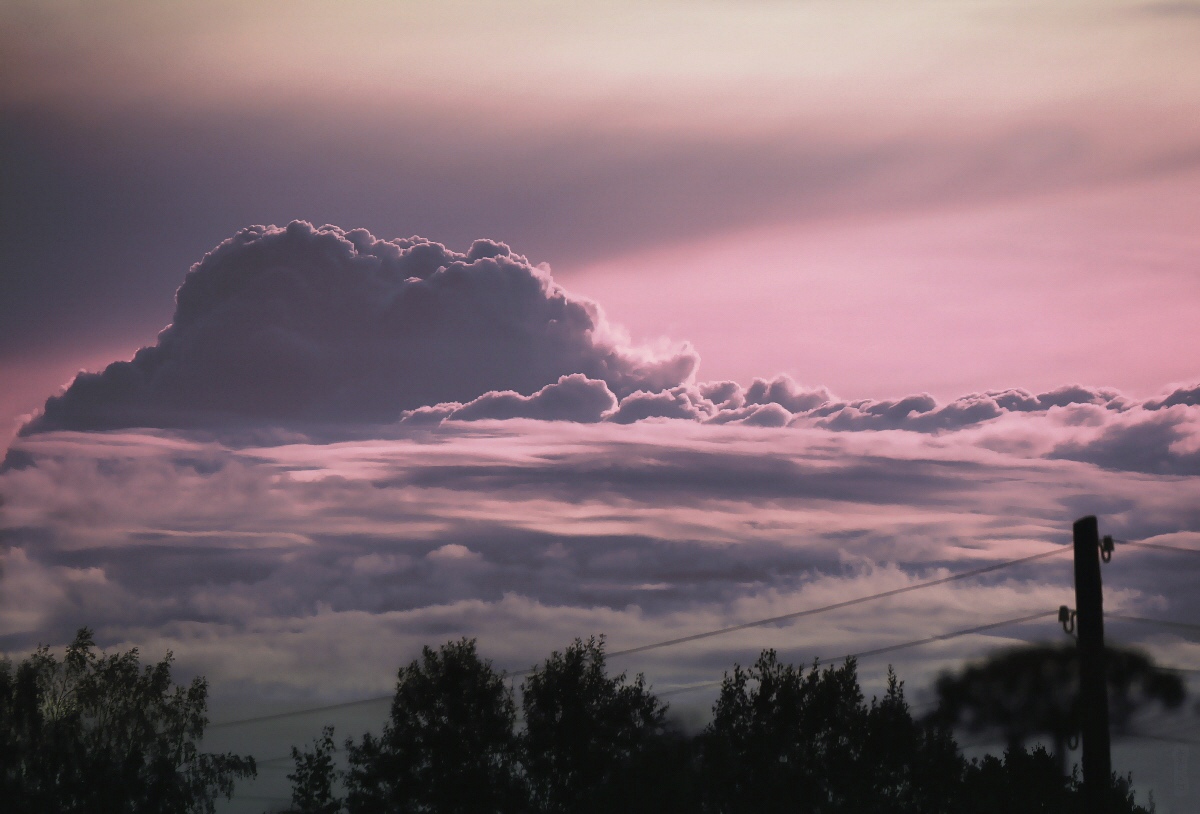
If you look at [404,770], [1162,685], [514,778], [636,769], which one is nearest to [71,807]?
[404,770]

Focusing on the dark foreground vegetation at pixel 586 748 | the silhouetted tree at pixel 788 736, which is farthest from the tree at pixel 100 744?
the silhouetted tree at pixel 788 736

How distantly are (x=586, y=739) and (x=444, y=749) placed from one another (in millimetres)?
7865

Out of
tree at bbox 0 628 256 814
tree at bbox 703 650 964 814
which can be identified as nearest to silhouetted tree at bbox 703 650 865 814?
tree at bbox 703 650 964 814

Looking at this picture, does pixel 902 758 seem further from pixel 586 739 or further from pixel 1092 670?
pixel 1092 670

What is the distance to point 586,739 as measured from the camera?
67.9m

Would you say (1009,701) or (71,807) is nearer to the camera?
(71,807)

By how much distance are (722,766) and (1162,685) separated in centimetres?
2255

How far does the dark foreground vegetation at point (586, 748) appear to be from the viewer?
59.5 m

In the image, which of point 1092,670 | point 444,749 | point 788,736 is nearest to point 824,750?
point 788,736

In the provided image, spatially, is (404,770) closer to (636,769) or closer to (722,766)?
(636,769)

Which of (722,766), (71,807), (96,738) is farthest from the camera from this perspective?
(722,766)

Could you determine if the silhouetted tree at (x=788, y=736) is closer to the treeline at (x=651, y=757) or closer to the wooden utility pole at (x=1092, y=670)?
the treeline at (x=651, y=757)

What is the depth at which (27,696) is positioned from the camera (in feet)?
200

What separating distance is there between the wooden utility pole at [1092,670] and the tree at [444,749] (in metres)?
41.7
